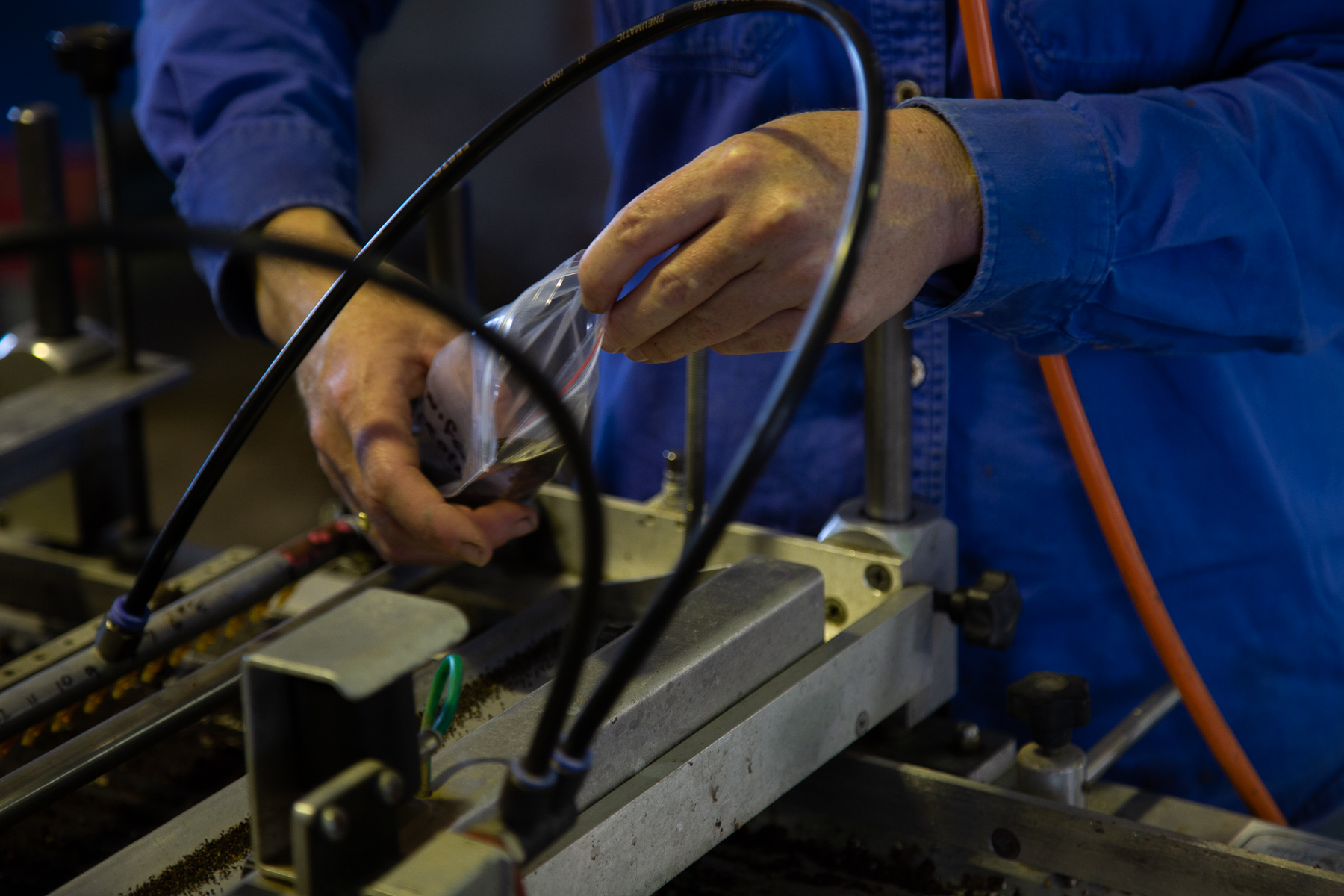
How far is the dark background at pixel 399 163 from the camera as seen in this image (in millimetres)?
3818

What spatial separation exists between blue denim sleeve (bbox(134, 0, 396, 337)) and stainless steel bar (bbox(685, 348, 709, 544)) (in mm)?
400

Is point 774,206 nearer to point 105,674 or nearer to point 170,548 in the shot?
point 170,548

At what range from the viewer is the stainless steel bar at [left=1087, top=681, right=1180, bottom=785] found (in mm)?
805

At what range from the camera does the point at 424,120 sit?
193 inches

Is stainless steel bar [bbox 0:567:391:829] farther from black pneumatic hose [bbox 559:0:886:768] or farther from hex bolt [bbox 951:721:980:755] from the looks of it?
hex bolt [bbox 951:721:980:755]

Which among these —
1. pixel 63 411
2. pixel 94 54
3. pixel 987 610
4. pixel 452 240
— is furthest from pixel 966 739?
pixel 94 54

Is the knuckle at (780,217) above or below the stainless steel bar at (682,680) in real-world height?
above

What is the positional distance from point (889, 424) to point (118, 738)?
0.51 metres

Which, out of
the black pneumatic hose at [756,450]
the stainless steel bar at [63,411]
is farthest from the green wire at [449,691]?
the stainless steel bar at [63,411]

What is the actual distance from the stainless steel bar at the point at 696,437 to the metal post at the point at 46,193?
0.80 metres

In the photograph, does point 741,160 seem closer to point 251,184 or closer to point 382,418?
point 382,418

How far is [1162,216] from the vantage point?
2.47 feet

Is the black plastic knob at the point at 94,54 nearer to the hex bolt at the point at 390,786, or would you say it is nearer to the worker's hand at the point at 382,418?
the worker's hand at the point at 382,418

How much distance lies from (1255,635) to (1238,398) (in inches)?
7.6
